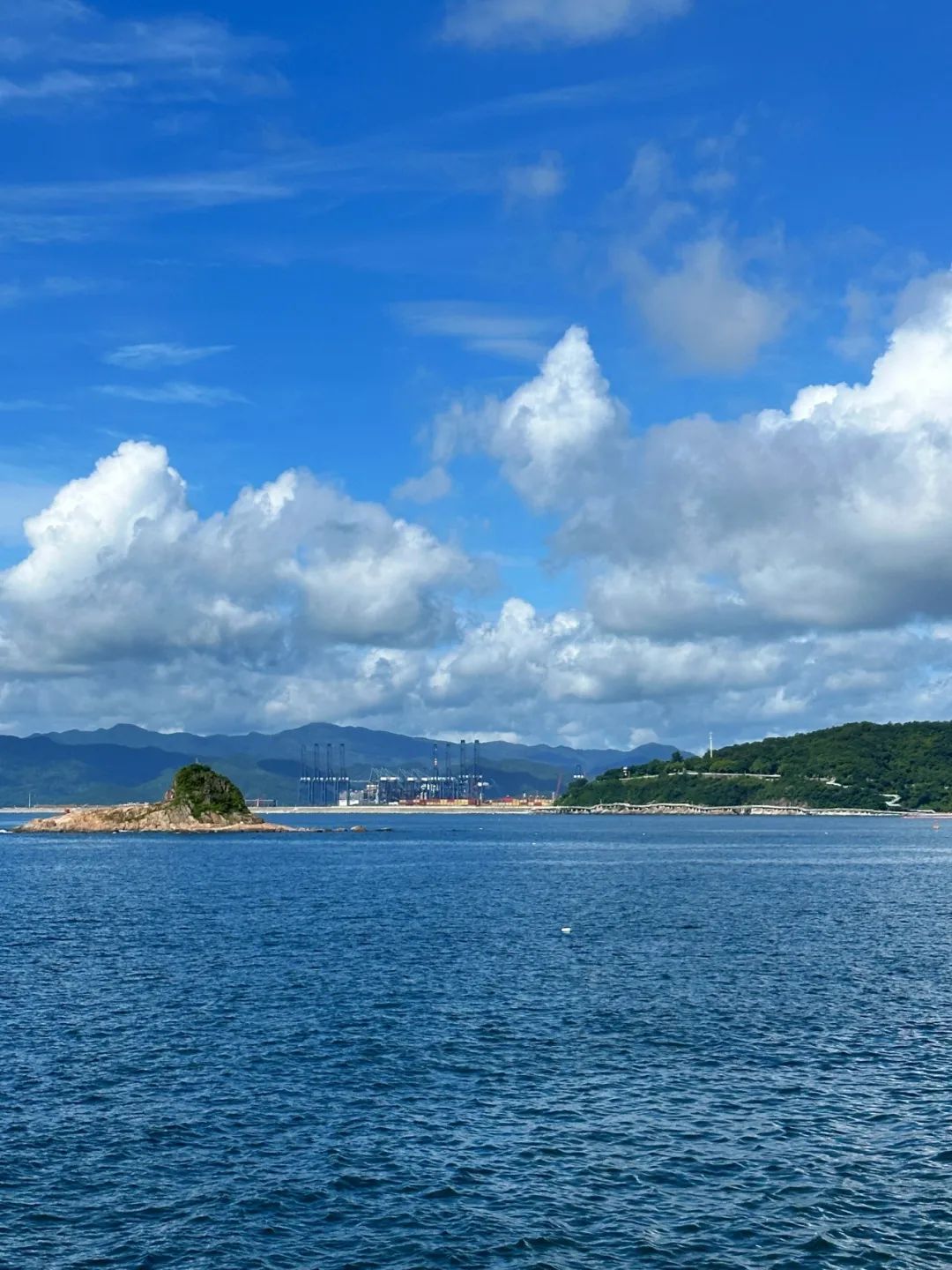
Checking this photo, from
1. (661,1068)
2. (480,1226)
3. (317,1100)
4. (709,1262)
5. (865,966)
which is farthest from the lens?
(865,966)

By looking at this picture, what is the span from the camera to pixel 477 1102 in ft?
172

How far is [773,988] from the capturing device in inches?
3123

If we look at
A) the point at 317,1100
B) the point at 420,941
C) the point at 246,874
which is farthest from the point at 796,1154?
the point at 246,874

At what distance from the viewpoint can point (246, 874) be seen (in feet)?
631

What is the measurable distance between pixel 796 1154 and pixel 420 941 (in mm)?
63332

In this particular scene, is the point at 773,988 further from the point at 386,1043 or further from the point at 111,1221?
the point at 111,1221

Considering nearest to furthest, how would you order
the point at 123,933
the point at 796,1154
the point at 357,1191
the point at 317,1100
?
1. the point at 357,1191
2. the point at 796,1154
3. the point at 317,1100
4. the point at 123,933

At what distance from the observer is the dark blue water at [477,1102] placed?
37906mm

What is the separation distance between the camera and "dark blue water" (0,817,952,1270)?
37906 millimetres

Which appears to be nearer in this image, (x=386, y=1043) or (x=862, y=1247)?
(x=862, y=1247)

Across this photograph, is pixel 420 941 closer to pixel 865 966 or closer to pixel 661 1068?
pixel 865 966

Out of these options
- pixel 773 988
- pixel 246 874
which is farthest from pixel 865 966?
pixel 246 874

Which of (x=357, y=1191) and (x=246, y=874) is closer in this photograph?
(x=357, y=1191)

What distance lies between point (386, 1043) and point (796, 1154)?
2560 centimetres
